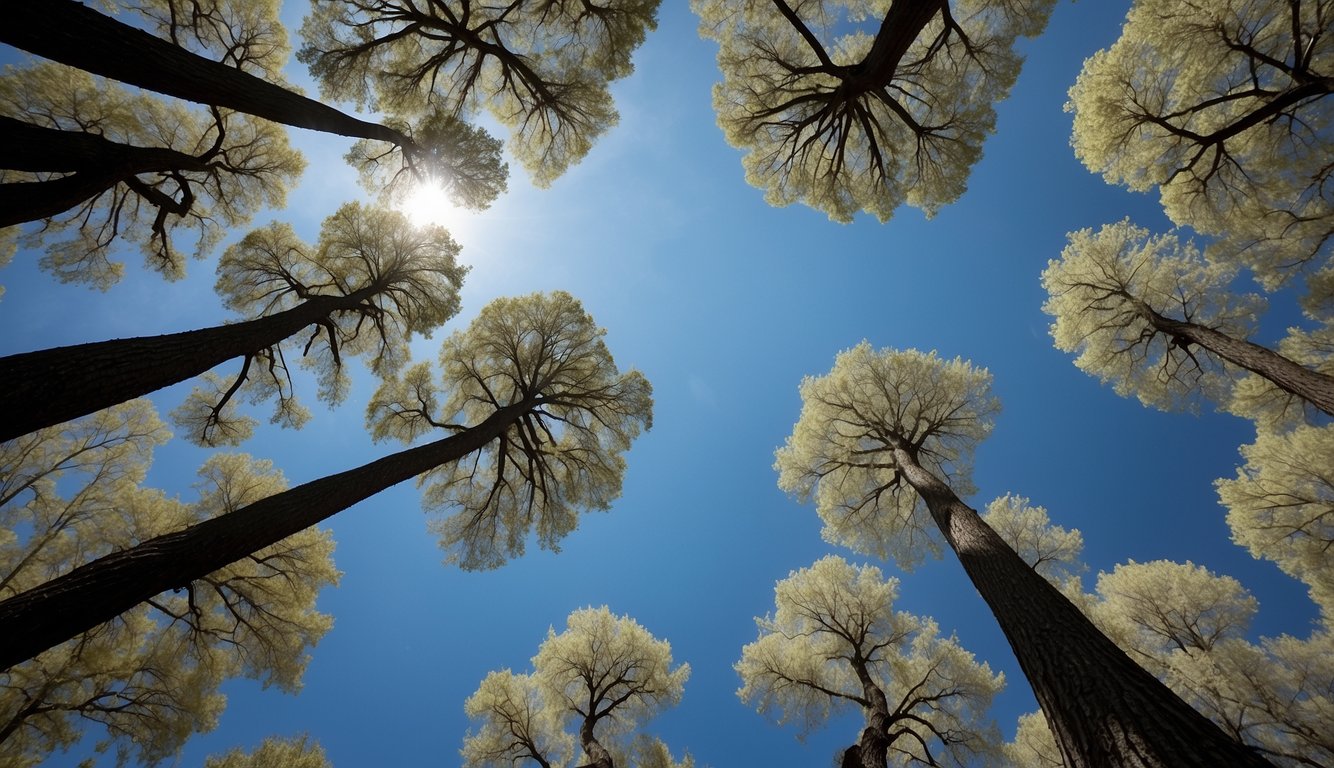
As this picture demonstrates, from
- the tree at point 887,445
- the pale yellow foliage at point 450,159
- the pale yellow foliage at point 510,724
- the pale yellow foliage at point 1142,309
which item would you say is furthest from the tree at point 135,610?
the pale yellow foliage at point 1142,309

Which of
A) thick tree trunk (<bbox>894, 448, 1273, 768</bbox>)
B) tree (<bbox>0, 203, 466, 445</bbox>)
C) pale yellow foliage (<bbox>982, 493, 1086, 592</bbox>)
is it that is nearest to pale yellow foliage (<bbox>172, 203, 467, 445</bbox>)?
tree (<bbox>0, 203, 466, 445</bbox>)

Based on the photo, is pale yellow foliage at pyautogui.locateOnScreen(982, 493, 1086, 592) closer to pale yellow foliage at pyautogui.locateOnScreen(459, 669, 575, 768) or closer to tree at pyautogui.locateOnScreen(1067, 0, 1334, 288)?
tree at pyautogui.locateOnScreen(1067, 0, 1334, 288)

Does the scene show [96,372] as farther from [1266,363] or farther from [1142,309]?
[1142,309]

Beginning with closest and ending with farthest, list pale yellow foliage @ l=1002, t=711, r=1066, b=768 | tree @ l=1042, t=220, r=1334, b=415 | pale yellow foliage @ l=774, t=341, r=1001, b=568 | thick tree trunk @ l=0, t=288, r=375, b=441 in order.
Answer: thick tree trunk @ l=0, t=288, r=375, b=441, tree @ l=1042, t=220, r=1334, b=415, pale yellow foliage @ l=774, t=341, r=1001, b=568, pale yellow foliage @ l=1002, t=711, r=1066, b=768

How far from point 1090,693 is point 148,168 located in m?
12.4

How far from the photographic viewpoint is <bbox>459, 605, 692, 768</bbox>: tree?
36.0 ft

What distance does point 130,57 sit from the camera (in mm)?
3949

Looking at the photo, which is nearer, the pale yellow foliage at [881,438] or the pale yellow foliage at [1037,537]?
the pale yellow foliage at [881,438]

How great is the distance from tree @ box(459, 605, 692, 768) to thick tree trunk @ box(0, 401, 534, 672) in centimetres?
840

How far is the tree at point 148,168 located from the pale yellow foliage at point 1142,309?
18.1 meters

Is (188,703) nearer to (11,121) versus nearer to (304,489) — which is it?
(304,489)

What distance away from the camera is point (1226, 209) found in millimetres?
9438

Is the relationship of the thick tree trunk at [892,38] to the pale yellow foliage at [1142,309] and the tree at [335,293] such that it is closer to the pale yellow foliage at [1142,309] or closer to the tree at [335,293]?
the pale yellow foliage at [1142,309]

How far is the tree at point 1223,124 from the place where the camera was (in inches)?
307
